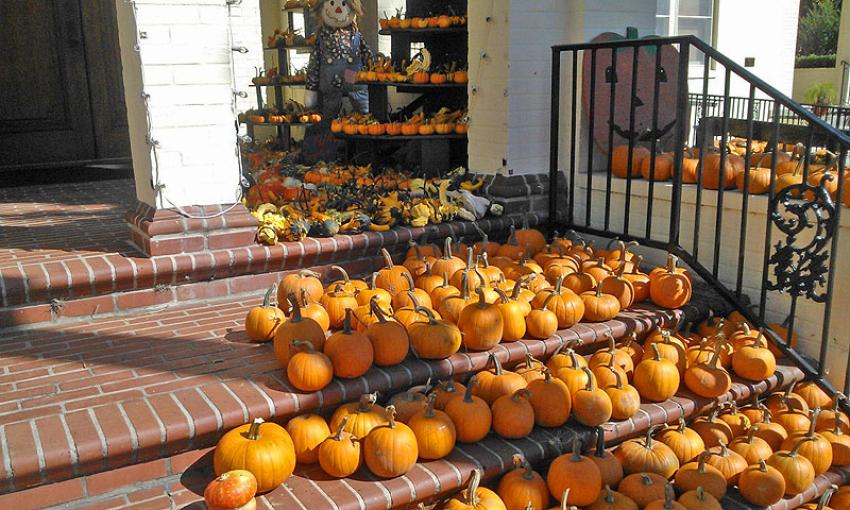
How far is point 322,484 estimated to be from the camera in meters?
2.50

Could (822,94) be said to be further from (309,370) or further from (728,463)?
(309,370)

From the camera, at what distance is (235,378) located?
277 centimetres

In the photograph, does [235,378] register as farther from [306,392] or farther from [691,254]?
[691,254]

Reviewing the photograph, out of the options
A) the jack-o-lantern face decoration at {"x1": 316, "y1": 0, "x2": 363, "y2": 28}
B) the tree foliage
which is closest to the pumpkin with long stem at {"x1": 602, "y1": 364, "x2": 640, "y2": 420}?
the jack-o-lantern face decoration at {"x1": 316, "y1": 0, "x2": 363, "y2": 28}

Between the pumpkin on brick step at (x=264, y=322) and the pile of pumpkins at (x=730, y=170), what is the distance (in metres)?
2.19

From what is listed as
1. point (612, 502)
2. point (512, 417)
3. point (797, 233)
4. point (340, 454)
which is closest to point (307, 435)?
point (340, 454)

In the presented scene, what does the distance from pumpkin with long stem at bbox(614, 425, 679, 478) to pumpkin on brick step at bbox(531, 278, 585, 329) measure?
66 centimetres

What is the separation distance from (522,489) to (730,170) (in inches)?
94.0

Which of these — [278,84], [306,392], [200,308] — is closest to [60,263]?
[200,308]

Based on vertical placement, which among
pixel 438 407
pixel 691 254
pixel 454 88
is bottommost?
pixel 438 407

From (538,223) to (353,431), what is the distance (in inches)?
99.2

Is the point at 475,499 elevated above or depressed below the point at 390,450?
below

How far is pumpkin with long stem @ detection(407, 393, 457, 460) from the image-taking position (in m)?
2.64

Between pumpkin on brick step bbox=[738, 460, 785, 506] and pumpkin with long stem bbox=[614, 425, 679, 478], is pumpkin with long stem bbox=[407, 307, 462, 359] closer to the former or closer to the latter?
pumpkin with long stem bbox=[614, 425, 679, 478]
